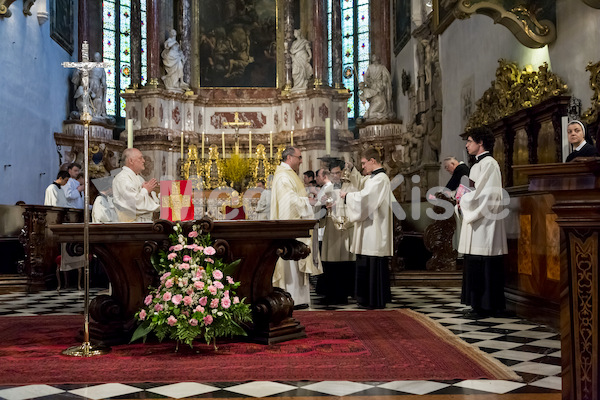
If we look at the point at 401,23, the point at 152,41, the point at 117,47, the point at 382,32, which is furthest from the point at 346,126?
the point at 117,47

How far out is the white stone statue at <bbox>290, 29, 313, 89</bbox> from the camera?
1903cm

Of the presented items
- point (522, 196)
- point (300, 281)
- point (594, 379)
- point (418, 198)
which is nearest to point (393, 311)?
point (300, 281)

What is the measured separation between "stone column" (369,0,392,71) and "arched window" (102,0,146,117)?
21.1 ft

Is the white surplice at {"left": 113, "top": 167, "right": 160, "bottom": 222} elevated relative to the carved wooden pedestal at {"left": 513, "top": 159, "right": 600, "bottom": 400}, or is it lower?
elevated

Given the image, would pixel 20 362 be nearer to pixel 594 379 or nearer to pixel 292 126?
pixel 594 379

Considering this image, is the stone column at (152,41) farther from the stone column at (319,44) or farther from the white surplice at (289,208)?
the white surplice at (289,208)

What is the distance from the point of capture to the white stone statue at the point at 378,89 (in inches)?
737

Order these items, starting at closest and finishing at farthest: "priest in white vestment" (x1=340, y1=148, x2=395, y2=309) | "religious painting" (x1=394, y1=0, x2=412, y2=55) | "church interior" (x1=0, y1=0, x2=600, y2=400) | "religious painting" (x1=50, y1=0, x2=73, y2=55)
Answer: "church interior" (x1=0, y1=0, x2=600, y2=400), "priest in white vestment" (x1=340, y1=148, x2=395, y2=309), "religious painting" (x1=50, y1=0, x2=73, y2=55), "religious painting" (x1=394, y1=0, x2=412, y2=55)

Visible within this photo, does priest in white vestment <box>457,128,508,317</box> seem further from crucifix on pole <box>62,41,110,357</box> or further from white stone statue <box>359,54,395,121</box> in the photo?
white stone statue <box>359,54,395,121</box>

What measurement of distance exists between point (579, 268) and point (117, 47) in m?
19.2

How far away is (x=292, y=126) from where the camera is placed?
19141 millimetres

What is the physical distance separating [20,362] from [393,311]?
3.66 metres

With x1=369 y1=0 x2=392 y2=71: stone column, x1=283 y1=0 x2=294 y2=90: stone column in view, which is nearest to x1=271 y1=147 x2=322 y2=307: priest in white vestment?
x1=283 y1=0 x2=294 y2=90: stone column

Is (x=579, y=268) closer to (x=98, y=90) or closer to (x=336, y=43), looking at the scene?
(x=98, y=90)
